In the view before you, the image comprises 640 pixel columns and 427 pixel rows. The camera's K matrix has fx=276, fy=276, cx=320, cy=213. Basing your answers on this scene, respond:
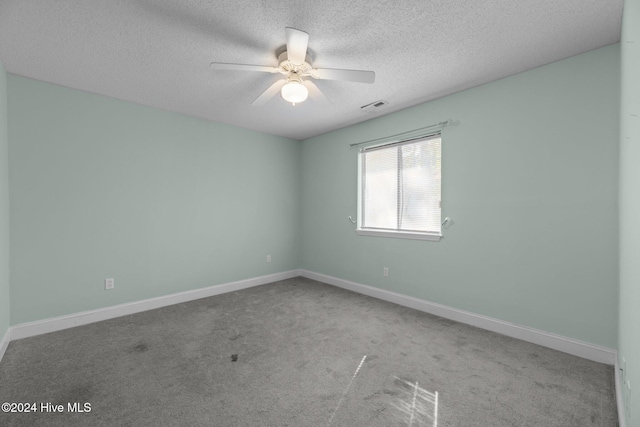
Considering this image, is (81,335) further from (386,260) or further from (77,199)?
(386,260)

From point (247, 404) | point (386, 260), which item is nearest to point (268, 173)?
point (386, 260)

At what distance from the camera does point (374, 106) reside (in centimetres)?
336

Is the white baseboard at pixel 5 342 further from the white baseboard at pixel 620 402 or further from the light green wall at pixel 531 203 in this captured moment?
the white baseboard at pixel 620 402

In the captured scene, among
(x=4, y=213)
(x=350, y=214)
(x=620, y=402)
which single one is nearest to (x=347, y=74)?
(x=350, y=214)

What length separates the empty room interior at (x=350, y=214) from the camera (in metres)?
1.73

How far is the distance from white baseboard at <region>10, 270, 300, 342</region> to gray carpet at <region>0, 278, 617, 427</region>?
0.12 m

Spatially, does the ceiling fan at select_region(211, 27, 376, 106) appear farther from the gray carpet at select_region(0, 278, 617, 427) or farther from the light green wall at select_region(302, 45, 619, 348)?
the gray carpet at select_region(0, 278, 617, 427)

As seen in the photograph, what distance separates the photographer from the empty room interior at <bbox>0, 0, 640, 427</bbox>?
1.73m

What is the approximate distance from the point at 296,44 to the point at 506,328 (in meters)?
3.02

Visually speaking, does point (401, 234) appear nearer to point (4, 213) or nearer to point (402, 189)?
point (402, 189)

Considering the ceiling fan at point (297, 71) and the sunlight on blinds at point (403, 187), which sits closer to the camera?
the ceiling fan at point (297, 71)

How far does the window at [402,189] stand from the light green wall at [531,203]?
161mm

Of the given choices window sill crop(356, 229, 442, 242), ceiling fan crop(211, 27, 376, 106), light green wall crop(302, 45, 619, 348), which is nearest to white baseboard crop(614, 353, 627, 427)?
light green wall crop(302, 45, 619, 348)

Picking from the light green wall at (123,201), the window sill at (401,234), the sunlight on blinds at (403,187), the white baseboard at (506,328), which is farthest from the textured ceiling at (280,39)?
the white baseboard at (506,328)
